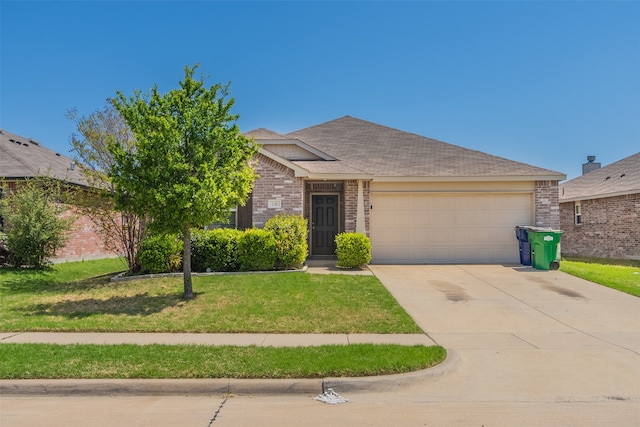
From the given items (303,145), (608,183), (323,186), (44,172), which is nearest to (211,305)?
(323,186)

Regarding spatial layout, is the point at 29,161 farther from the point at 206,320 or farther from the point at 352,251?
the point at 206,320

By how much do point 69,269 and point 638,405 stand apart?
15.2 meters

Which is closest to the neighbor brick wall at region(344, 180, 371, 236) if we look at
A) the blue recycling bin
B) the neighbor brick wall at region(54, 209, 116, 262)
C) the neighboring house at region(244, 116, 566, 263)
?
the neighboring house at region(244, 116, 566, 263)

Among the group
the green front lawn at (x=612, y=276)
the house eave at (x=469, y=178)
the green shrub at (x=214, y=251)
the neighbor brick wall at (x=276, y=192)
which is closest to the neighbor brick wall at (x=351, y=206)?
the house eave at (x=469, y=178)

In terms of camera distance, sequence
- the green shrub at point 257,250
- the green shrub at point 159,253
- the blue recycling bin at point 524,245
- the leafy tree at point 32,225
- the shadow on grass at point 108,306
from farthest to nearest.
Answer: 1. the blue recycling bin at point 524,245
2. the leafy tree at point 32,225
3. the green shrub at point 257,250
4. the green shrub at point 159,253
5. the shadow on grass at point 108,306

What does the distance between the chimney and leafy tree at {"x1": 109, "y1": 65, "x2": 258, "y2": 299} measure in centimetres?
2856

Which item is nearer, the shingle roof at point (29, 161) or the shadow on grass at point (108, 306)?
the shadow on grass at point (108, 306)

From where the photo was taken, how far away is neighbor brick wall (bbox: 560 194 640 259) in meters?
17.3

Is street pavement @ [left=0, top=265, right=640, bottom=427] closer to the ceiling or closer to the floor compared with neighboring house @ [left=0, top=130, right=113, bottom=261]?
closer to the floor

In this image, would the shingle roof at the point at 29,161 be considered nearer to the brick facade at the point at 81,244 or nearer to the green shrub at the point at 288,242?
the brick facade at the point at 81,244

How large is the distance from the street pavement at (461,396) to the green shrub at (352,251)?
17.9ft

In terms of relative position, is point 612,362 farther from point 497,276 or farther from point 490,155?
point 490,155

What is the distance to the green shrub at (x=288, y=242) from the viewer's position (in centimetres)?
1195

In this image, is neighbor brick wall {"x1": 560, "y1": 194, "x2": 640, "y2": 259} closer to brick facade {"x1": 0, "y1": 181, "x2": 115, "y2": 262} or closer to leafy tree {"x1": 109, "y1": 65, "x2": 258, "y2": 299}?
leafy tree {"x1": 109, "y1": 65, "x2": 258, "y2": 299}
